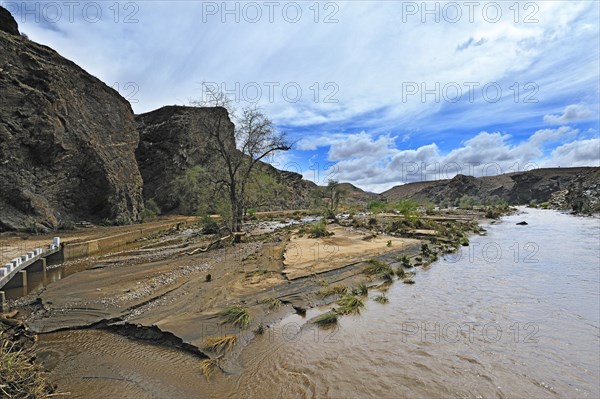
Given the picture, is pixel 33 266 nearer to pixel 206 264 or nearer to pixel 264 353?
pixel 206 264

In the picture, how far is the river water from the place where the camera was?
473 cm

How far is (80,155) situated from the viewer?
86.4 feet

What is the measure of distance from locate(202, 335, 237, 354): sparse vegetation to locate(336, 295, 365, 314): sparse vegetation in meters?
2.85

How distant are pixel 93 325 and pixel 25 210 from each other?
61.8 ft

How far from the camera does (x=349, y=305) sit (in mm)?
7961

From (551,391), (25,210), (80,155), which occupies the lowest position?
(551,391)

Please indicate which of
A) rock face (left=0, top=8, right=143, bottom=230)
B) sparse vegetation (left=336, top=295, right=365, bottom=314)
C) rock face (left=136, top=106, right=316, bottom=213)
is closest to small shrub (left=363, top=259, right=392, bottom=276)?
sparse vegetation (left=336, top=295, right=365, bottom=314)

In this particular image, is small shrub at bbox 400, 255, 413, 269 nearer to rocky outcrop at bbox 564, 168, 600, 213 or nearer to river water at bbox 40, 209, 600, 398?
river water at bbox 40, 209, 600, 398

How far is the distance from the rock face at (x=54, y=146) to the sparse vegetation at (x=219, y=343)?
20.2 metres

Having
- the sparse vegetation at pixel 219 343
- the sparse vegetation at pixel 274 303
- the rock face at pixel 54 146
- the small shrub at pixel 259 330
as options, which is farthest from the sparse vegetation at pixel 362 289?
the rock face at pixel 54 146

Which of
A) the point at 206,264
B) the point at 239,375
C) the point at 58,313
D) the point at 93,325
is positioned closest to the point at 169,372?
the point at 239,375

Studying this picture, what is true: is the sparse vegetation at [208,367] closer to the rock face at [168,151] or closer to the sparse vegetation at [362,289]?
the sparse vegetation at [362,289]

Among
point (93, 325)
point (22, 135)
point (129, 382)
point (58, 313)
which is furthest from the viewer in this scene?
point (22, 135)

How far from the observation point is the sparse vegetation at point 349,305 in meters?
7.71
